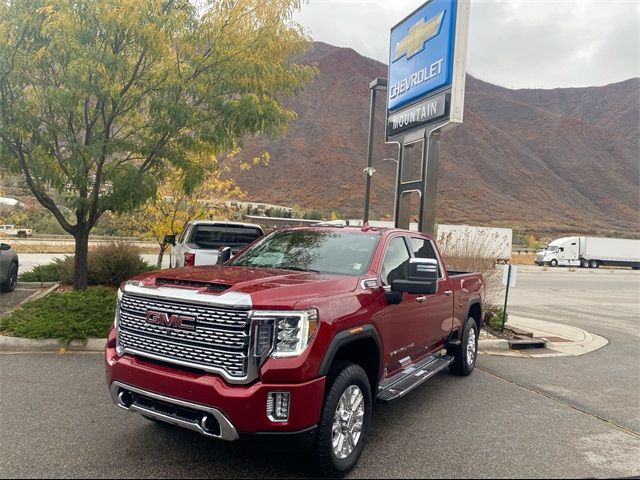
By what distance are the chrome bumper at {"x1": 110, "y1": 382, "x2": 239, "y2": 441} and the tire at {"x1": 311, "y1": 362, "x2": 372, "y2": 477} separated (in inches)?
24.0

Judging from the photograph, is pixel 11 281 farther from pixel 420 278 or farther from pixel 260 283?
pixel 420 278

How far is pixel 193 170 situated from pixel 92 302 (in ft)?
8.66

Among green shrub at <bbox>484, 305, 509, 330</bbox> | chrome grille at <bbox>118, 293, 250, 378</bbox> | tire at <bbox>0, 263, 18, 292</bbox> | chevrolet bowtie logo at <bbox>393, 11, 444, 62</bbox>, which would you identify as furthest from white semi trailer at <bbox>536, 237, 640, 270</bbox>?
chrome grille at <bbox>118, 293, 250, 378</bbox>

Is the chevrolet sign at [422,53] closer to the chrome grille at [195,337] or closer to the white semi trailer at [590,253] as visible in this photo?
the chrome grille at [195,337]

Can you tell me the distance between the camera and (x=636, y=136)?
132500 mm

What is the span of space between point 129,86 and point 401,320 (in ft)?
19.0

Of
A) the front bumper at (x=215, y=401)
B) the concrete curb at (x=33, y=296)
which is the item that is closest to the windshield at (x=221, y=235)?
the concrete curb at (x=33, y=296)

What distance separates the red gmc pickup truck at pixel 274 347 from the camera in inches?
129

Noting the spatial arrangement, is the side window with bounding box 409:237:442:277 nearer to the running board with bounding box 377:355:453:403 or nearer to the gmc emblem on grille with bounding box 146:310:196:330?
the running board with bounding box 377:355:453:403

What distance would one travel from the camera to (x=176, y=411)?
11.2 ft

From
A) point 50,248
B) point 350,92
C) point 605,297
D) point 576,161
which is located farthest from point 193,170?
point 576,161

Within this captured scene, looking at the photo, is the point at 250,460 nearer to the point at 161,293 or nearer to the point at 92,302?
the point at 161,293

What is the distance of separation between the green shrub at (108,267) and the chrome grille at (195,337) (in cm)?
754

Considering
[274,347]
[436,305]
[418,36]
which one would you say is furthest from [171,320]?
[418,36]
